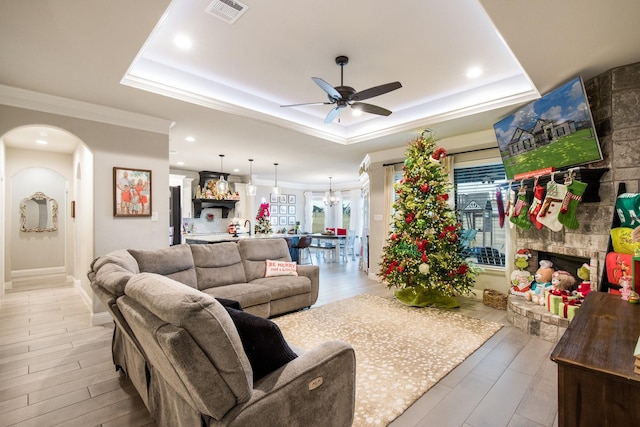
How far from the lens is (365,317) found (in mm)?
3828

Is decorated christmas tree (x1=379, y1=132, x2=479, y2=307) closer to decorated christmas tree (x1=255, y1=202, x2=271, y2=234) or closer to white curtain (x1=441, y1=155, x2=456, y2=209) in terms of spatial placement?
white curtain (x1=441, y1=155, x2=456, y2=209)

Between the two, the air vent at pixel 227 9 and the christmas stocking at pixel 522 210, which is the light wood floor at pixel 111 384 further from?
the air vent at pixel 227 9

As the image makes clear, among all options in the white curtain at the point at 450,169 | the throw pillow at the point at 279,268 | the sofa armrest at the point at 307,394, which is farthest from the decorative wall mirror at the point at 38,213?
the white curtain at the point at 450,169

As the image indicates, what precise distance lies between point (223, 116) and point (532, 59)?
3373 mm

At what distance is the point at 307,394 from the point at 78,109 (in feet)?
13.3

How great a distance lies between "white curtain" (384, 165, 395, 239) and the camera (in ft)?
19.8

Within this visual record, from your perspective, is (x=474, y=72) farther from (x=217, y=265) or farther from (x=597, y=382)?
(x=217, y=265)

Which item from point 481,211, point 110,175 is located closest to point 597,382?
point 481,211

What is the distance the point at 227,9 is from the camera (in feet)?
7.72

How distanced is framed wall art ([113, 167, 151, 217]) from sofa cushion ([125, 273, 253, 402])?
3.24 metres

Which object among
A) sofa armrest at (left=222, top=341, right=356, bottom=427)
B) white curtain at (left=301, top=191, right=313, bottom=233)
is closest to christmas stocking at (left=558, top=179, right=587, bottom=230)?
sofa armrest at (left=222, top=341, right=356, bottom=427)

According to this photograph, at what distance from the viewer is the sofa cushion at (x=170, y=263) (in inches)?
124

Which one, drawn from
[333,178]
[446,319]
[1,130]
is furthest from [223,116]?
[333,178]

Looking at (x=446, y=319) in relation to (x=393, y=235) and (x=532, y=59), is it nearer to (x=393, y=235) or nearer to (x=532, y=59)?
(x=393, y=235)
